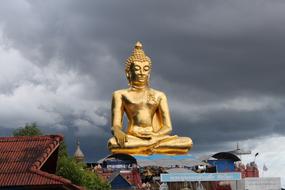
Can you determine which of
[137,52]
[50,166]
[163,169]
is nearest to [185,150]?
[163,169]

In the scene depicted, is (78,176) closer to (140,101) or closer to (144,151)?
(144,151)

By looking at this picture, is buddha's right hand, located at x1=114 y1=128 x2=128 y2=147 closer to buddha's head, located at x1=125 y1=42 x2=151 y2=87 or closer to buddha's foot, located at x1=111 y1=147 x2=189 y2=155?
buddha's foot, located at x1=111 y1=147 x2=189 y2=155

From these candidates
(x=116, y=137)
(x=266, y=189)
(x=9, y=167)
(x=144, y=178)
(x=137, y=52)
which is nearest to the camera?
(x=9, y=167)

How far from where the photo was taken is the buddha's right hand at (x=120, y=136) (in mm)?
26719

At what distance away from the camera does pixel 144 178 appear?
25172 millimetres

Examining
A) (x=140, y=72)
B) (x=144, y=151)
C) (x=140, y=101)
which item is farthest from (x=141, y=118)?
(x=140, y=72)

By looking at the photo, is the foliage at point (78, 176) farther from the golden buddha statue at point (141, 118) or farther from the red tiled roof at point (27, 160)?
the red tiled roof at point (27, 160)

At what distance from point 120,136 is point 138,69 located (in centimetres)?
367

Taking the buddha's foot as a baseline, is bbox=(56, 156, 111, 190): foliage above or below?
below

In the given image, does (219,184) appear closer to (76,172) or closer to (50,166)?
(76,172)

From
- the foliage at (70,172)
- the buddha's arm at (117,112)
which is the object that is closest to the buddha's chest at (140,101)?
the buddha's arm at (117,112)

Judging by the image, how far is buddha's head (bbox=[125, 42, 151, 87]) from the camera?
28484 millimetres

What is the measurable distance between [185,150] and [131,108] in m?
3.37

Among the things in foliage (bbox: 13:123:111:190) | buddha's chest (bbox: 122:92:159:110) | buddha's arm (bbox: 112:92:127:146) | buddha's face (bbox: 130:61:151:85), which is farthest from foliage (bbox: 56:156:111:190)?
buddha's face (bbox: 130:61:151:85)
